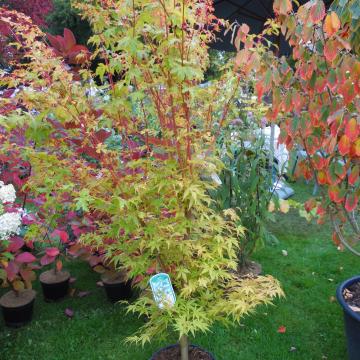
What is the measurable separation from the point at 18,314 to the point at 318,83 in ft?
8.45

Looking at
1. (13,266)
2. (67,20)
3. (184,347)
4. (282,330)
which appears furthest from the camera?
(67,20)

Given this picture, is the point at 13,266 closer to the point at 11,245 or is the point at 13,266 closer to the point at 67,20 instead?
the point at 11,245

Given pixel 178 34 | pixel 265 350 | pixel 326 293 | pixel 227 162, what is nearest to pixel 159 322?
pixel 265 350

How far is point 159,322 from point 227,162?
67.4 inches

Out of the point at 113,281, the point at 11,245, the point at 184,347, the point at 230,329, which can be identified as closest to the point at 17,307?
the point at 11,245

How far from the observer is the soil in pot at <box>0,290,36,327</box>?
300cm

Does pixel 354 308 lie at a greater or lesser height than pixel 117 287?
greater

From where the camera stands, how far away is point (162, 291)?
1.85 metres

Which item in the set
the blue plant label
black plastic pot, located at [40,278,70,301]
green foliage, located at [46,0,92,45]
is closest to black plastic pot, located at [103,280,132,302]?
black plastic pot, located at [40,278,70,301]

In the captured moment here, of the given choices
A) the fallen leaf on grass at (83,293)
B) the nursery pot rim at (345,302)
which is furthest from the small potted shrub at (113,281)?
the nursery pot rim at (345,302)

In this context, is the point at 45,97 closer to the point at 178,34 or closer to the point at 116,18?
the point at 116,18

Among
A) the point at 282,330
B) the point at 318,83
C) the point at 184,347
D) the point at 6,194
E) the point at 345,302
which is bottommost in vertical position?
the point at 282,330

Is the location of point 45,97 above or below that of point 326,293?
above

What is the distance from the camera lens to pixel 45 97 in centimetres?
175
